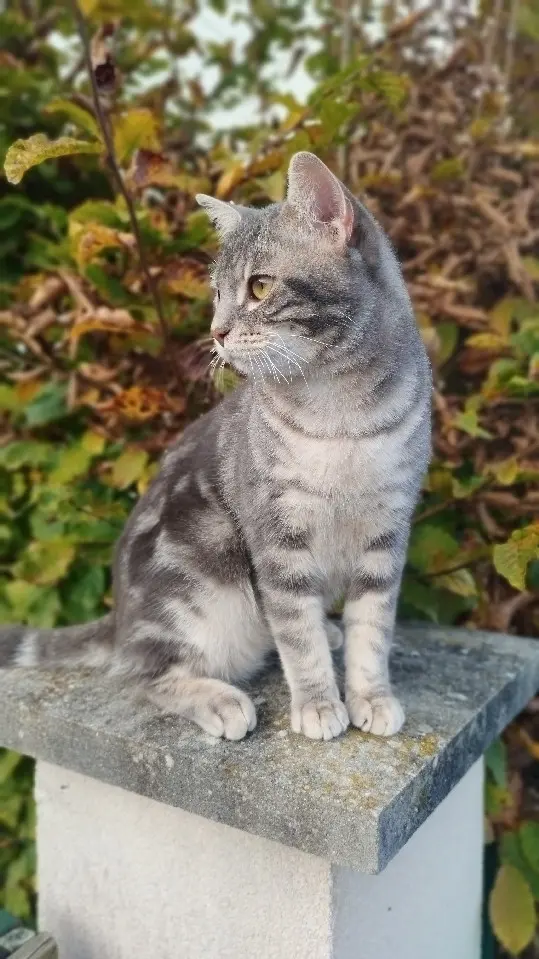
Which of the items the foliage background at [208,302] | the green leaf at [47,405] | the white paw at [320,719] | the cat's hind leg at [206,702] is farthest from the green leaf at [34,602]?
the white paw at [320,719]

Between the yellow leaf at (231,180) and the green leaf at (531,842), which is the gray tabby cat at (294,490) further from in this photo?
the green leaf at (531,842)

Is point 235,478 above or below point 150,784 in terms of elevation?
above

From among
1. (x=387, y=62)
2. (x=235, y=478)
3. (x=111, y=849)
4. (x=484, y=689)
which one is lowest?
(x=111, y=849)

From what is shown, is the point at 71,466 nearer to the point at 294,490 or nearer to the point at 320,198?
the point at 294,490

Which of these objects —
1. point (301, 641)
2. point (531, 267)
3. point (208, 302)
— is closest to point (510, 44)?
point (531, 267)

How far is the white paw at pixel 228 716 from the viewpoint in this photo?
1.12 meters

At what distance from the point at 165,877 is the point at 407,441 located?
772 mm

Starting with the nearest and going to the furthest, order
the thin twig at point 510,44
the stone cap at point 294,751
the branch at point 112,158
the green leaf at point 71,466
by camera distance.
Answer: the stone cap at point 294,751 < the branch at point 112,158 < the green leaf at point 71,466 < the thin twig at point 510,44

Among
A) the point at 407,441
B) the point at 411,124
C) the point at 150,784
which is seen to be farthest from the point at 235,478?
the point at 411,124

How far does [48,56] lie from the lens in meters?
2.18

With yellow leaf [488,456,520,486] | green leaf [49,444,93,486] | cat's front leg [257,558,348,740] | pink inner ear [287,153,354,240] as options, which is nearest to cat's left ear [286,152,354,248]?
pink inner ear [287,153,354,240]

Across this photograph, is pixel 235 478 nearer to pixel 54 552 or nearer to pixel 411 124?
pixel 54 552

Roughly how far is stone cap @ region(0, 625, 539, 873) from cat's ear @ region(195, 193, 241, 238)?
0.74 m

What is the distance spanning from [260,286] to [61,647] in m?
0.77
